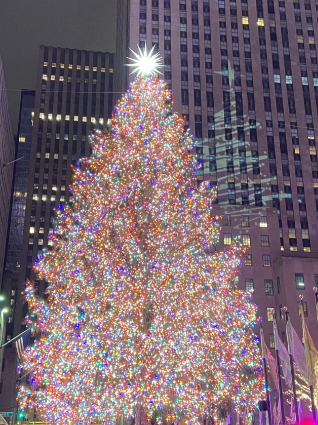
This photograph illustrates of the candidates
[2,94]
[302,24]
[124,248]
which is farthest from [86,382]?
[302,24]

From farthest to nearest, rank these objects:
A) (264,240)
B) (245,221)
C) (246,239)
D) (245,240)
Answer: (245,221) → (264,240) → (246,239) → (245,240)

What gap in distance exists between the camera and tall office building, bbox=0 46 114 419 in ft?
371

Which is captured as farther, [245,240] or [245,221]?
[245,221]

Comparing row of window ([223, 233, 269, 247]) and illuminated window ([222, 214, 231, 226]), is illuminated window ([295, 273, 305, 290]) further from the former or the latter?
illuminated window ([222, 214, 231, 226])

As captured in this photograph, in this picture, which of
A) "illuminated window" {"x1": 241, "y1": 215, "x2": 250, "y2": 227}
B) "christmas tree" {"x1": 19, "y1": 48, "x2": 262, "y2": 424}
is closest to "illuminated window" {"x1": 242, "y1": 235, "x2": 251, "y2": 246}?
"illuminated window" {"x1": 241, "y1": 215, "x2": 250, "y2": 227}

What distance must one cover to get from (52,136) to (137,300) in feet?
342

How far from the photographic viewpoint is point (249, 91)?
89.0m

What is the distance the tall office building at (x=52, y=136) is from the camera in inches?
4449

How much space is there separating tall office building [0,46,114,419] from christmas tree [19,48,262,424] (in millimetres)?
86027

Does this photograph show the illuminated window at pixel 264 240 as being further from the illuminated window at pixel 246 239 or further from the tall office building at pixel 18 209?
the tall office building at pixel 18 209

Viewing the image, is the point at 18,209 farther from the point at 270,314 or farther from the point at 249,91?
the point at 270,314

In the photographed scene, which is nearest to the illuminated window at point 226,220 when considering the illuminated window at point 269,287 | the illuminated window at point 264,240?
the illuminated window at point 264,240

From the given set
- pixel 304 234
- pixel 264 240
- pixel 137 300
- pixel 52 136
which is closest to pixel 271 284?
pixel 264 240

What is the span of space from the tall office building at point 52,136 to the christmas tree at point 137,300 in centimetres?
8603
